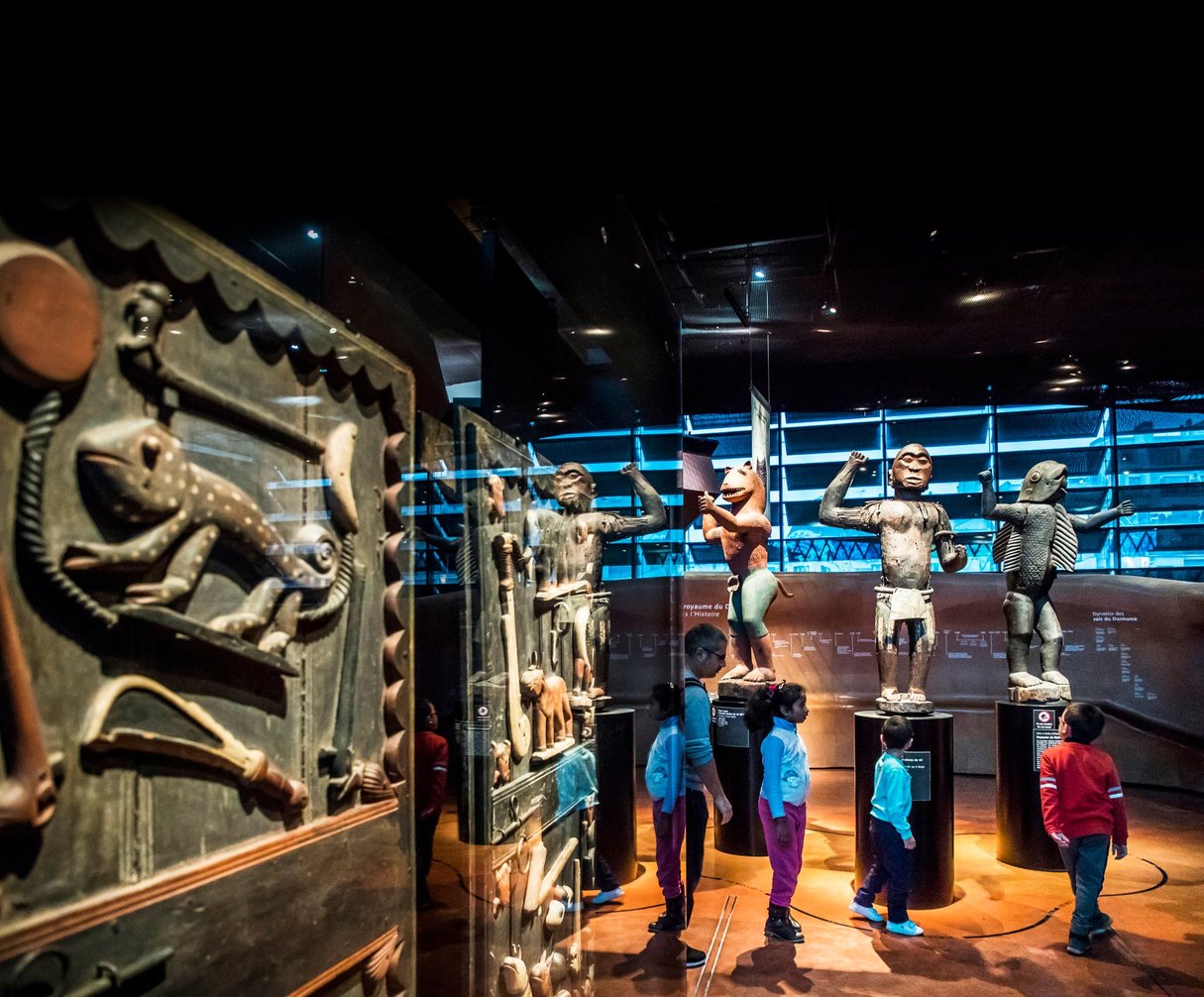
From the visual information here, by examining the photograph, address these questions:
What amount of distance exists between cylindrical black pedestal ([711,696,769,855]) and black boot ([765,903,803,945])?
936 millimetres

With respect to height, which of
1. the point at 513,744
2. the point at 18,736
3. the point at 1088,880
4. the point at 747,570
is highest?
the point at 18,736

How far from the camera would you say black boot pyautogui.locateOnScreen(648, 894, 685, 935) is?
273 centimetres

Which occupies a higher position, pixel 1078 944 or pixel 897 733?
pixel 897 733

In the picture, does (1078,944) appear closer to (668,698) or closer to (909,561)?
(909,561)

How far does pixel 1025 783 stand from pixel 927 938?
1297mm

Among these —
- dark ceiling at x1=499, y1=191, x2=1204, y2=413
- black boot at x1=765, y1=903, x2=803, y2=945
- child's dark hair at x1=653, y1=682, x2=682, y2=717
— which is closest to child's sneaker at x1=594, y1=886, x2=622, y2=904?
child's dark hair at x1=653, y1=682, x2=682, y2=717

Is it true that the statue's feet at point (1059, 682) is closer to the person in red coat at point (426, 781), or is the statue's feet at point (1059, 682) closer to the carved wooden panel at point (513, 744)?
the carved wooden panel at point (513, 744)

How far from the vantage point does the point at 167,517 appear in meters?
1.00

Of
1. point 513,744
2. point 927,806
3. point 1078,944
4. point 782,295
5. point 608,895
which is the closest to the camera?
point 513,744

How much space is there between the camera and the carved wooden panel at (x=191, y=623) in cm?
87

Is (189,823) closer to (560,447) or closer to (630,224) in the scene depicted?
(560,447)

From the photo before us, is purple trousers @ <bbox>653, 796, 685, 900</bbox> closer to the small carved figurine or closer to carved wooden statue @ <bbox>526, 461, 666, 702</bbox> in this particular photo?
carved wooden statue @ <bbox>526, 461, 666, 702</bbox>

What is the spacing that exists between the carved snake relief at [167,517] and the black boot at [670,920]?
6.48 feet

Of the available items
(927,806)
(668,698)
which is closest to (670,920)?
(668,698)
